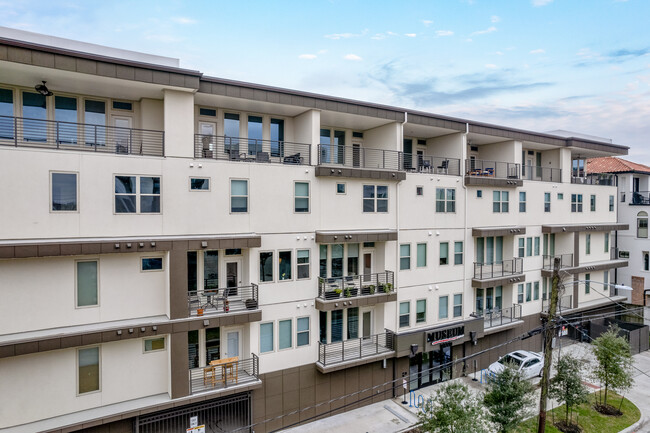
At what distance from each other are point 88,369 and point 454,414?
13052mm

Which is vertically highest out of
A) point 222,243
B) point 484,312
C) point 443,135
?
point 443,135

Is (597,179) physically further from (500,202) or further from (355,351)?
(355,351)

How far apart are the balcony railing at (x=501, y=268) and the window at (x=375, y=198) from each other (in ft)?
26.6

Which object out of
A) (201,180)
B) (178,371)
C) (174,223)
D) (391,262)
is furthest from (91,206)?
(391,262)

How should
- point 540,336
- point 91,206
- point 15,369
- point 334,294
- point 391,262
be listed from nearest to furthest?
point 15,369
point 91,206
point 334,294
point 391,262
point 540,336

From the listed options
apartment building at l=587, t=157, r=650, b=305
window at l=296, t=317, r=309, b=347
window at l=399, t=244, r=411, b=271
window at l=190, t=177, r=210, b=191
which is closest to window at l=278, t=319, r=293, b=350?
window at l=296, t=317, r=309, b=347

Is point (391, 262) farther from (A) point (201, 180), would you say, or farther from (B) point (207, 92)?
(B) point (207, 92)

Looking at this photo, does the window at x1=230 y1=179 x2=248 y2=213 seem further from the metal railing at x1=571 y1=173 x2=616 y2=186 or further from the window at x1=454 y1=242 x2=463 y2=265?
the metal railing at x1=571 y1=173 x2=616 y2=186

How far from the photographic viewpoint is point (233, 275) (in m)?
16.8

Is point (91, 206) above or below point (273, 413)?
above

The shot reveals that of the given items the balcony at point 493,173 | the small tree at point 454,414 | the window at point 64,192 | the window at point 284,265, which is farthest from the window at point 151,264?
the balcony at point 493,173

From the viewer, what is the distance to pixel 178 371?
46.6 feet

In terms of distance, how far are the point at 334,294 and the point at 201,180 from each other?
7895 millimetres

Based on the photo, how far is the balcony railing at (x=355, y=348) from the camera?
17953 mm
